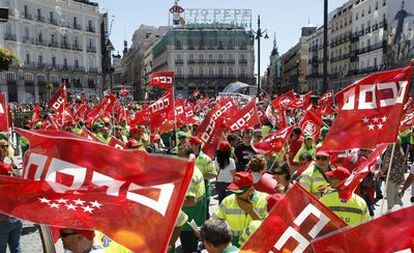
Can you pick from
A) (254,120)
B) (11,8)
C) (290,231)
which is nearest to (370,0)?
(11,8)

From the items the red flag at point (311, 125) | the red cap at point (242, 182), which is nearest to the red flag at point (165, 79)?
the red flag at point (311, 125)

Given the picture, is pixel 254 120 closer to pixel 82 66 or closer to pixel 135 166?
pixel 135 166

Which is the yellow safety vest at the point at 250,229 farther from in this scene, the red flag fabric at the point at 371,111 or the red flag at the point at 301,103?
the red flag at the point at 301,103

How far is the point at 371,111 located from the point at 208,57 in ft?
259

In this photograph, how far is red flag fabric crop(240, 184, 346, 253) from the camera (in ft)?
10.1

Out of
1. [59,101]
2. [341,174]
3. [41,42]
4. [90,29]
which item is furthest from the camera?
[90,29]

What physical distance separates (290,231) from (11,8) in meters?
55.2

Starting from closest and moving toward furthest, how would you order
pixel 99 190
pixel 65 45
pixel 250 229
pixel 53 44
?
pixel 99 190 → pixel 250 229 → pixel 53 44 → pixel 65 45

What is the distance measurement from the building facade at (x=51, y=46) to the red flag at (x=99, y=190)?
51133 millimetres

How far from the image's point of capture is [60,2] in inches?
2336

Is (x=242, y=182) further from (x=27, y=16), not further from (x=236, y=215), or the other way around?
(x=27, y=16)

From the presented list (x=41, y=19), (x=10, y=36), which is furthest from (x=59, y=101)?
(x=41, y=19)

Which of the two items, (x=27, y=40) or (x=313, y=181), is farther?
(x=27, y=40)

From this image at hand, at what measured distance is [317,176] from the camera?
557 centimetres
